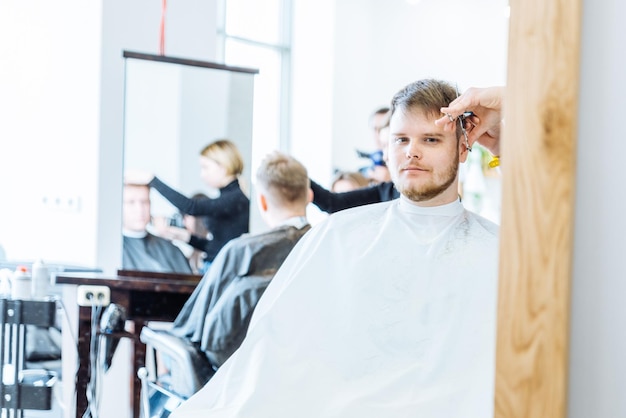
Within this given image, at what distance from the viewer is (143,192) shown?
3.85m

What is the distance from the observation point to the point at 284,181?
3141 mm

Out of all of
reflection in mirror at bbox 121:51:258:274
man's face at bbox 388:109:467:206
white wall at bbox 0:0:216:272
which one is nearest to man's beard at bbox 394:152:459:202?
man's face at bbox 388:109:467:206

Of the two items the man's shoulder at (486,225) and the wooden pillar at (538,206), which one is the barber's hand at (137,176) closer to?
the man's shoulder at (486,225)

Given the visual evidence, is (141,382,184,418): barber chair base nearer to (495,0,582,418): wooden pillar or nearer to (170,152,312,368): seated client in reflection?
(170,152,312,368): seated client in reflection

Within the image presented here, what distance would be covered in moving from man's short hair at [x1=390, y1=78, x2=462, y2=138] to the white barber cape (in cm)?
22

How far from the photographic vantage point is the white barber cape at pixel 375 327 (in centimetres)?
174

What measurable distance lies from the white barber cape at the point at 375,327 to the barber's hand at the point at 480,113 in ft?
0.55

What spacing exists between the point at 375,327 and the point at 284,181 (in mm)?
1321

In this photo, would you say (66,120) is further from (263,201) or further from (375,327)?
(375,327)

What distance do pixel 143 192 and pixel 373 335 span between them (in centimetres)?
217

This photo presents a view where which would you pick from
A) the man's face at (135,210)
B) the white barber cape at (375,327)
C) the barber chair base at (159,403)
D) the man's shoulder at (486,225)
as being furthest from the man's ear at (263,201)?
the man's shoulder at (486,225)

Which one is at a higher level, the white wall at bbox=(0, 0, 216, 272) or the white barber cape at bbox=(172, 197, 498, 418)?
the white wall at bbox=(0, 0, 216, 272)

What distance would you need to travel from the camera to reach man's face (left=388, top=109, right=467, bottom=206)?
2.07m

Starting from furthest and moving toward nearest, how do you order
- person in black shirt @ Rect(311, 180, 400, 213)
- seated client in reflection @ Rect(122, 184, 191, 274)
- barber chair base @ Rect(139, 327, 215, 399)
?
seated client in reflection @ Rect(122, 184, 191, 274), person in black shirt @ Rect(311, 180, 400, 213), barber chair base @ Rect(139, 327, 215, 399)
